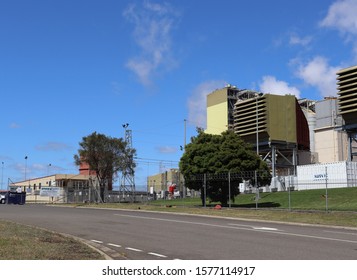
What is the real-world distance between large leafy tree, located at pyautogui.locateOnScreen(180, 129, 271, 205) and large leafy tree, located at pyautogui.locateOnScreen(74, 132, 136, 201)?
1969 cm

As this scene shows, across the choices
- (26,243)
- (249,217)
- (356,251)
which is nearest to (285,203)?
(249,217)

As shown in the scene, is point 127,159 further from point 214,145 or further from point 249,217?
point 249,217

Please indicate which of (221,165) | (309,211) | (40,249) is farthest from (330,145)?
(40,249)

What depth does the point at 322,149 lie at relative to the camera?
258 feet

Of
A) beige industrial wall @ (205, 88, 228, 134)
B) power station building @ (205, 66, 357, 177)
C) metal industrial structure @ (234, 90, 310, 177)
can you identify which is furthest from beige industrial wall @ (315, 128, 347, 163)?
beige industrial wall @ (205, 88, 228, 134)

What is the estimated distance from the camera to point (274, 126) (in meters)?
63.1

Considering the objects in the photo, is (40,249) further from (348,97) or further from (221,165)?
(348,97)

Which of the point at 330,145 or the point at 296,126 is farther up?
the point at 296,126

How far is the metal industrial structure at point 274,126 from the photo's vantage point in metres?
62.8

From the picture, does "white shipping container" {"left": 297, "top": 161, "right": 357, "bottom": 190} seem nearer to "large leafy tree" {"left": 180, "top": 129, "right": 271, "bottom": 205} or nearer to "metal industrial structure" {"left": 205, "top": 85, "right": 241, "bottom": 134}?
"large leafy tree" {"left": 180, "top": 129, "right": 271, "bottom": 205}

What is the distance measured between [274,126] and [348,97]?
1309cm

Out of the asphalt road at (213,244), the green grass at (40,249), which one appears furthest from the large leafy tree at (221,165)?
the green grass at (40,249)

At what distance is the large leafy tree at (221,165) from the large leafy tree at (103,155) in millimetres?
19687
